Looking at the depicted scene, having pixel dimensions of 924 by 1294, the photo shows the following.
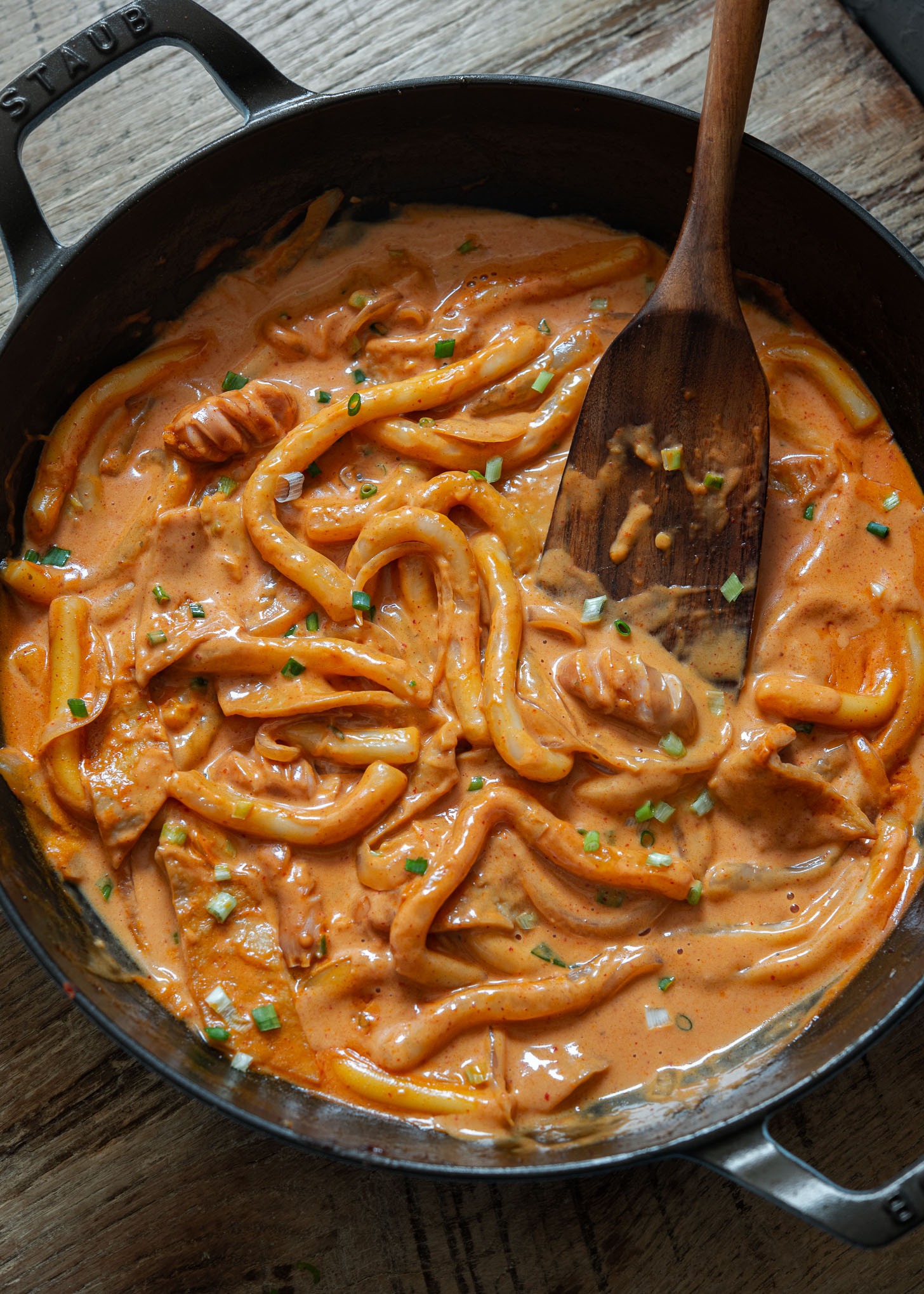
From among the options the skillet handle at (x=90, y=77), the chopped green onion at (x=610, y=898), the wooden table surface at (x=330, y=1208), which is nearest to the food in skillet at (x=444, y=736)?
the chopped green onion at (x=610, y=898)

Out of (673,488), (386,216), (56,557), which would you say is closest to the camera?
(673,488)

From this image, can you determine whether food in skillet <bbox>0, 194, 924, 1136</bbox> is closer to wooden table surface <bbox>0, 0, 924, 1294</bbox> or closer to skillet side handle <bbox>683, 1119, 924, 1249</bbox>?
wooden table surface <bbox>0, 0, 924, 1294</bbox>

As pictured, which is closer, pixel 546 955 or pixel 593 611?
pixel 546 955

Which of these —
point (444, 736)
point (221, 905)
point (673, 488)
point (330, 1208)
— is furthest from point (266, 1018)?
point (673, 488)

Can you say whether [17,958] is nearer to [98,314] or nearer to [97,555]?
[97,555]

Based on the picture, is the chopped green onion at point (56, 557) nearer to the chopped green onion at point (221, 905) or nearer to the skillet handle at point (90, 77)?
the skillet handle at point (90, 77)

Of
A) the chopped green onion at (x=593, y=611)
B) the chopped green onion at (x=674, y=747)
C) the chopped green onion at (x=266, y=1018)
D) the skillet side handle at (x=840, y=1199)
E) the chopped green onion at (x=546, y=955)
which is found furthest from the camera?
the chopped green onion at (x=593, y=611)

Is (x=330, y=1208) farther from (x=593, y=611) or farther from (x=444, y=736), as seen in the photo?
(x=593, y=611)
